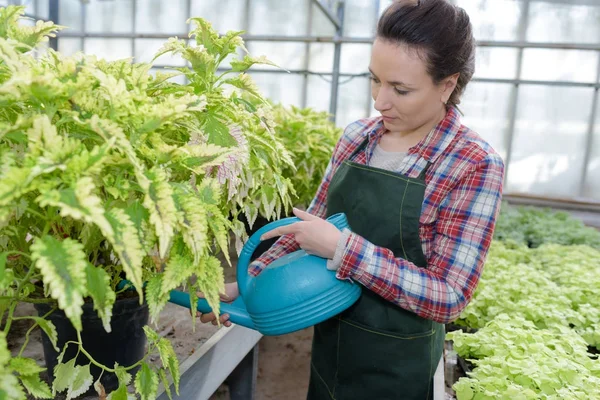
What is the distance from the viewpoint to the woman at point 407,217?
40.4 inches

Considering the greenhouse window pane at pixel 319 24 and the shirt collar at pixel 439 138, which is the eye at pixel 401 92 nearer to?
the shirt collar at pixel 439 138

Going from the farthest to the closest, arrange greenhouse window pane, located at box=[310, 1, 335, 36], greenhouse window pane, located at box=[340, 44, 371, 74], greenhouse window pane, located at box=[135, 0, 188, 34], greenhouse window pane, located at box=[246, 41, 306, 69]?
greenhouse window pane, located at box=[135, 0, 188, 34] → greenhouse window pane, located at box=[310, 1, 335, 36] → greenhouse window pane, located at box=[246, 41, 306, 69] → greenhouse window pane, located at box=[340, 44, 371, 74]

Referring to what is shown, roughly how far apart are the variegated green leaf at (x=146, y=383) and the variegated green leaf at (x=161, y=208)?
0.97ft

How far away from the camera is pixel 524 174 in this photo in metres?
→ 6.10

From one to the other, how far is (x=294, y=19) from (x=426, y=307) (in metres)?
6.70

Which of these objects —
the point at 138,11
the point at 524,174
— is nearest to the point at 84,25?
the point at 138,11

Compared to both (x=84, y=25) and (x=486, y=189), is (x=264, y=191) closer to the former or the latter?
(x=486, y=189)

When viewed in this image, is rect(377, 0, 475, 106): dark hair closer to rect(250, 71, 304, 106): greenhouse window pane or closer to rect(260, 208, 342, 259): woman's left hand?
rect(260, 208, 342, 259): woman's left hand

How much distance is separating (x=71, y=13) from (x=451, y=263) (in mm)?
8463

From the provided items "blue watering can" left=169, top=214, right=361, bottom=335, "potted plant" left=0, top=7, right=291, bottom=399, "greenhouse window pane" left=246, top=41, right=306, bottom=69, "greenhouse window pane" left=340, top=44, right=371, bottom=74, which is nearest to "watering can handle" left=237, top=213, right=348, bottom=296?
"blue watering can" left=169, top=214, right=361, bottom=335

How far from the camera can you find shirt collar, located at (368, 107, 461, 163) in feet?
3.69

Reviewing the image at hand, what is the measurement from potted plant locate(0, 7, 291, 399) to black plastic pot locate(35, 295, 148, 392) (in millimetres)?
11

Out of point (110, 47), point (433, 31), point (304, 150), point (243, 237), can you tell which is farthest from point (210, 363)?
point (110, 47)

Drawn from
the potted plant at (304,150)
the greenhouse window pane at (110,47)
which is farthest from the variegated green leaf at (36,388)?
the greenhouse window pane at (110,47)
